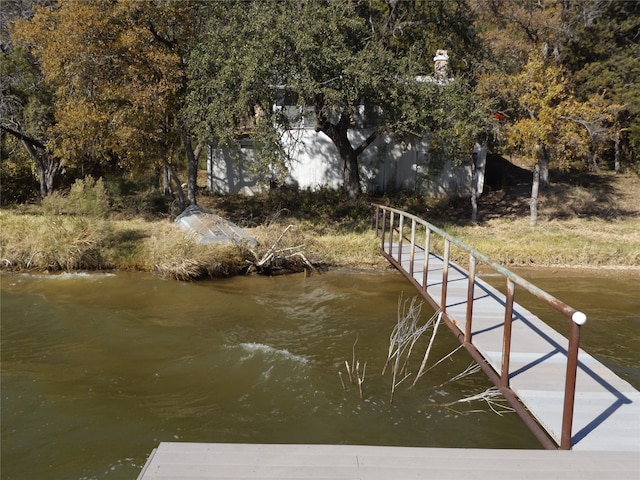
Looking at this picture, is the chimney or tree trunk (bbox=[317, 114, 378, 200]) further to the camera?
the chimney

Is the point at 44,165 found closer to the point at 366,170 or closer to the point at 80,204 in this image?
the point at 80,204

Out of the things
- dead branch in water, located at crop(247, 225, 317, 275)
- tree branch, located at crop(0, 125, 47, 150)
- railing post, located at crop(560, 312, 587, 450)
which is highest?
tree branch, located at crop(0, 125, 47, 150)

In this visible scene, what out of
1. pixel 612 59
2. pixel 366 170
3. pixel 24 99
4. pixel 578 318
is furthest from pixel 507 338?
pixel 612 59

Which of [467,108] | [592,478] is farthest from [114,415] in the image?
[467,108]

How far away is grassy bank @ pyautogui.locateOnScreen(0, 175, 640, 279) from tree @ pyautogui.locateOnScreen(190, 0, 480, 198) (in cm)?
305

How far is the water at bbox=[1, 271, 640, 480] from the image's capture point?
6195 millimetres

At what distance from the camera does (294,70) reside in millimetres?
14359

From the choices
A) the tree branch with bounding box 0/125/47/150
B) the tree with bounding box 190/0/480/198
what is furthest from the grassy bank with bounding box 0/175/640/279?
the tree with bounding box 190/0/480/198

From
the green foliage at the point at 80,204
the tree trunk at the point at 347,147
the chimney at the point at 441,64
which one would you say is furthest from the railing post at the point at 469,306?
the chimney at the point at 441,64

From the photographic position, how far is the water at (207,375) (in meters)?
6.20

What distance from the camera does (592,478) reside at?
12.1 ft

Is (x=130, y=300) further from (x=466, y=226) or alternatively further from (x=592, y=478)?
(x=466, y=226)

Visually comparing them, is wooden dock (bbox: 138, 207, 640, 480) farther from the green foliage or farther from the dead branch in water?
the green foliage

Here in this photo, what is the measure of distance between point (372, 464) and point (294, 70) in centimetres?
1227
